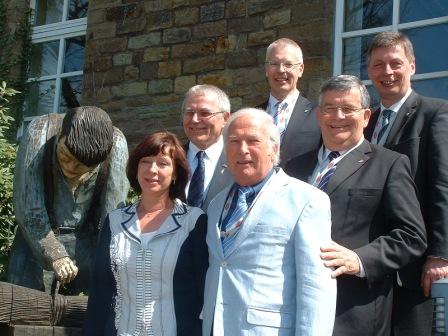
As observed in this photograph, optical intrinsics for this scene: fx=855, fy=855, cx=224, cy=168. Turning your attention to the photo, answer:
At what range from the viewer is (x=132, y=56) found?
8.27 meters

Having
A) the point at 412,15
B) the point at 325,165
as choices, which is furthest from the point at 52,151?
the point at 412,15

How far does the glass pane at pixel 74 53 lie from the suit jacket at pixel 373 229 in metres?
6.26

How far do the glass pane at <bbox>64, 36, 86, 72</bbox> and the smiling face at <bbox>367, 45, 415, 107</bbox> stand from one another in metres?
Result: 5.75

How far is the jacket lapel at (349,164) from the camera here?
3.45 metres

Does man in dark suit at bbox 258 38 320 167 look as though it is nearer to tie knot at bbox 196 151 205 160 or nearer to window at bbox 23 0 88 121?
tie knot at bbox 196 151 205 160

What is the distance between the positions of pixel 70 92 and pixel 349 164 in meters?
6.23

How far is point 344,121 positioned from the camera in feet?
11.6

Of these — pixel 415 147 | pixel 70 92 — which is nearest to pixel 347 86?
pixel 415 147

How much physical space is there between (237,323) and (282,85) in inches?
69.5

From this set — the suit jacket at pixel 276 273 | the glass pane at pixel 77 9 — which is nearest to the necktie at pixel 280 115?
the suit jacket at pixel 276 273

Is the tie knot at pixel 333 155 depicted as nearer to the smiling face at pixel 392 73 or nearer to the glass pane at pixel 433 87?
the smiling face at pixel 392 73

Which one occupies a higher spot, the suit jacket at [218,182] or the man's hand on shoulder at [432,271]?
the suit jacket at [218,182]

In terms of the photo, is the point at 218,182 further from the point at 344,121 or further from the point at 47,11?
the point at 47,11

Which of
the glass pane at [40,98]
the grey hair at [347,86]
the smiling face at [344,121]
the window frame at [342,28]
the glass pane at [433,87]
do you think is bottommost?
the smiling face at [344,121]
